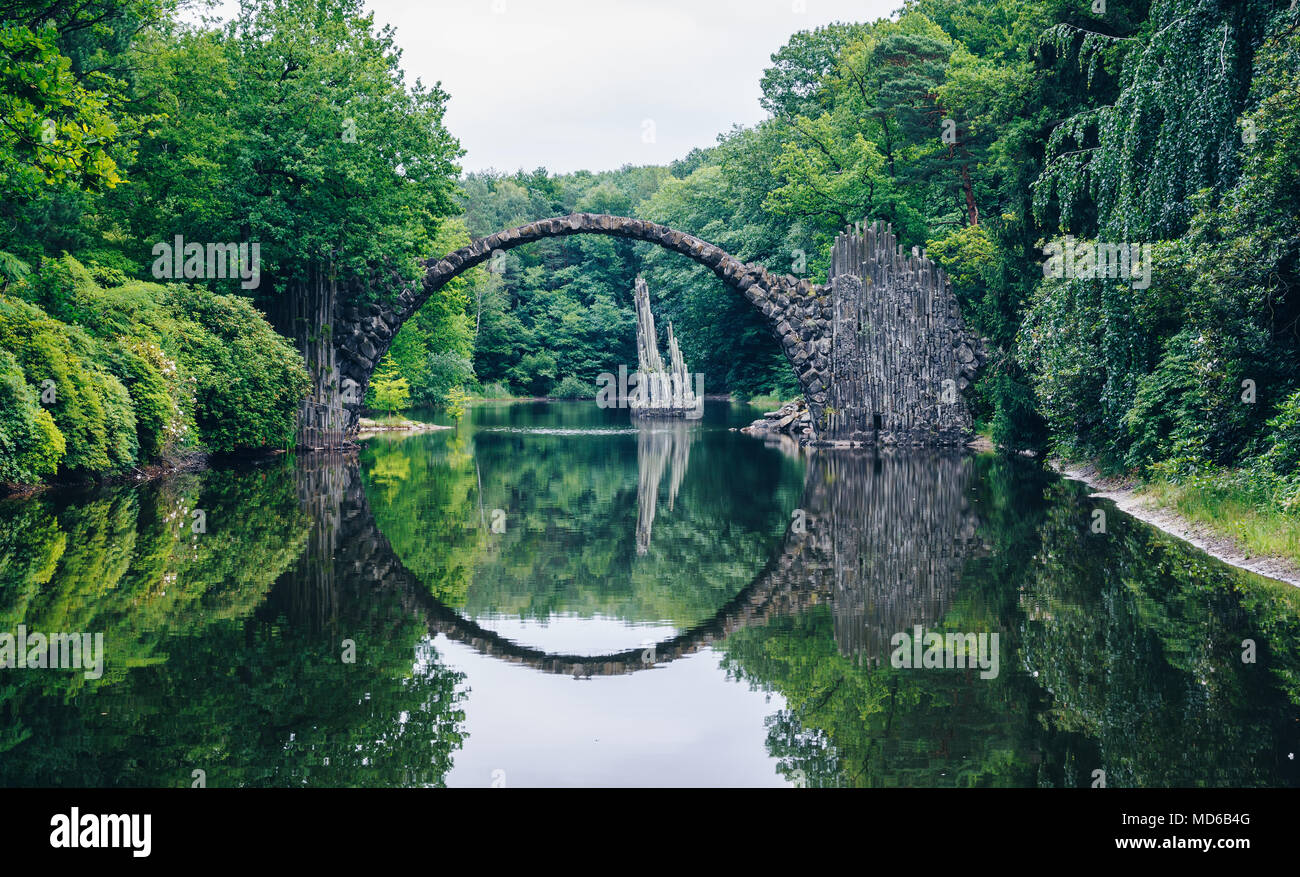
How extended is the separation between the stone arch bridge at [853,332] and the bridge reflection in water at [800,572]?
27.8ft

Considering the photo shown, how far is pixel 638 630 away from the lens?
7992 mm

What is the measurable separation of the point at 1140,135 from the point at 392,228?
15239mm

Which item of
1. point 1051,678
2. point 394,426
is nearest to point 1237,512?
point 1051,678

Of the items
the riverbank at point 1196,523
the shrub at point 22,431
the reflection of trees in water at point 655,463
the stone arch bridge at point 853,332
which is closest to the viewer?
the riverbank at point 1196,523

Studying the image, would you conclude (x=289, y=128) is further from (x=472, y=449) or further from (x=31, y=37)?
(x=31, y=37)

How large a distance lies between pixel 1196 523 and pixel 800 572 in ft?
16.1

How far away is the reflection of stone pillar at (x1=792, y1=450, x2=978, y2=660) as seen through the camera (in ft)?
26.2

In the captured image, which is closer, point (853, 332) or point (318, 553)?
point (318, 553)

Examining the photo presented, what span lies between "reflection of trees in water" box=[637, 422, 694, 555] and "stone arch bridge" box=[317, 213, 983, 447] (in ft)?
13.4

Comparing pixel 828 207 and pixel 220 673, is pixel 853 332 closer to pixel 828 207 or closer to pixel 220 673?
pixel 828 207

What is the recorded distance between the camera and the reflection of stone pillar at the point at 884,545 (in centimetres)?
799

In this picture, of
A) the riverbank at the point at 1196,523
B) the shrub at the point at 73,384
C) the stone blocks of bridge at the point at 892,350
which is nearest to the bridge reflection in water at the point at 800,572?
the riverbank at the point at 1196,523

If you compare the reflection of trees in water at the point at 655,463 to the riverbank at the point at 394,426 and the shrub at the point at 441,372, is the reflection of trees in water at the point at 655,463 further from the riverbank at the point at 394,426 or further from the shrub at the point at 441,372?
the shrub at the point at 441,372
